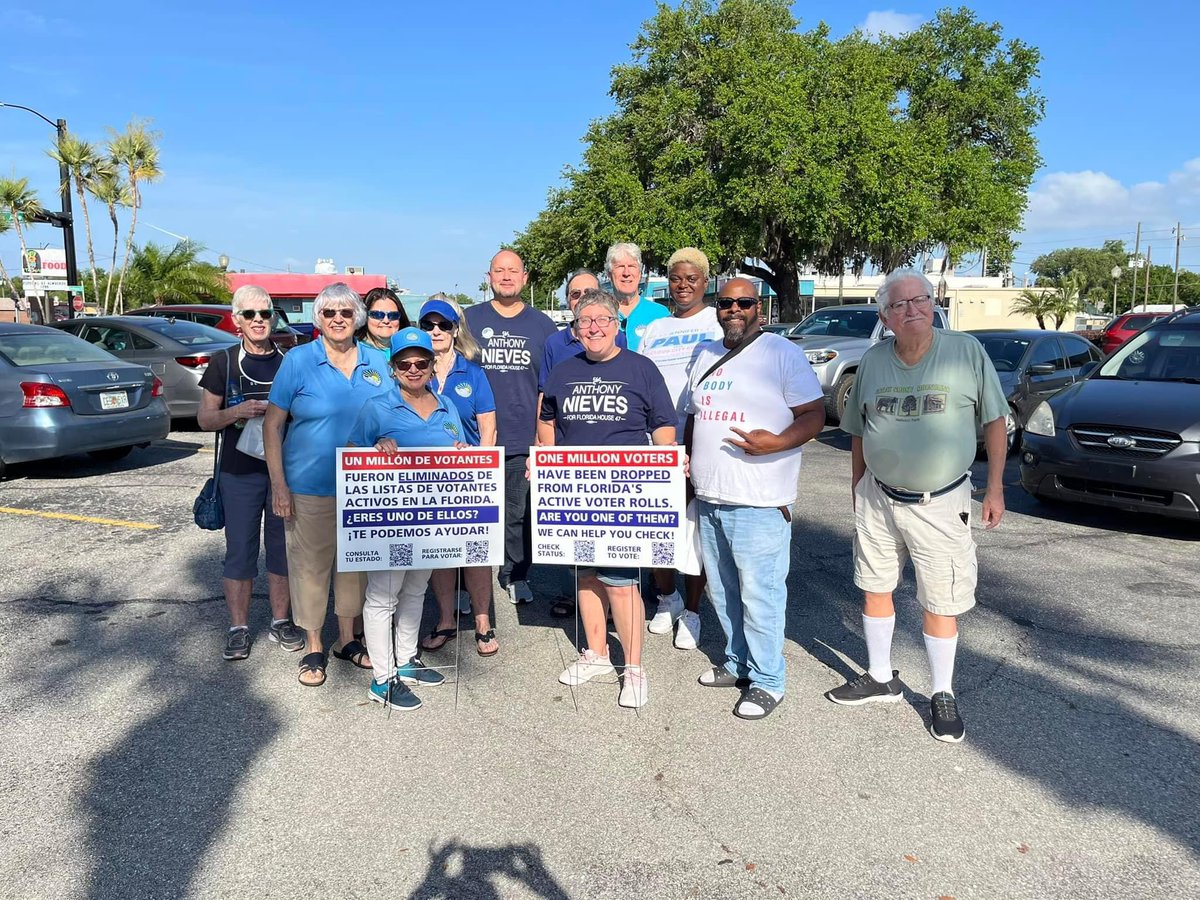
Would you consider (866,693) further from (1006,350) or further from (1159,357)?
(1006,350)

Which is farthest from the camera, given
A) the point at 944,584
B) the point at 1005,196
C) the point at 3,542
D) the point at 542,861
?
the point at 1005,196

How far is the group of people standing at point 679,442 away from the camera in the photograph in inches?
148

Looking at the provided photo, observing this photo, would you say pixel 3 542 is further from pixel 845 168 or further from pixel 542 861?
pixel 845 168

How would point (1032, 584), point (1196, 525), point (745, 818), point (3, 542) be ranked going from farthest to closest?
point (1196, 525), point (3, 542), point (1032, 584), point (745, 818)

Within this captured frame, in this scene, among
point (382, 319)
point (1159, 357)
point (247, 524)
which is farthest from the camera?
point (1159, 357)

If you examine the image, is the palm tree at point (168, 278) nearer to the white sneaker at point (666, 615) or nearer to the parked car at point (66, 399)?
the parked car at point (66, 399)

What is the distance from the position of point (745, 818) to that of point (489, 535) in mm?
1684

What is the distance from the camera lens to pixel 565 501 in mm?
4137

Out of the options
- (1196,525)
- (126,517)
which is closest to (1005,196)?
(1196,525)

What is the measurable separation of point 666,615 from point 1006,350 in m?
8.44


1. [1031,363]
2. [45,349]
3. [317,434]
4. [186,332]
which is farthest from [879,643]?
[186,332]

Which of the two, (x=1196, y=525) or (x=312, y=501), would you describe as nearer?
(x=312, y=501)

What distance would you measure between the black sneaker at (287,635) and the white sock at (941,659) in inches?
124

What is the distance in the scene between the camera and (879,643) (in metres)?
4.08
